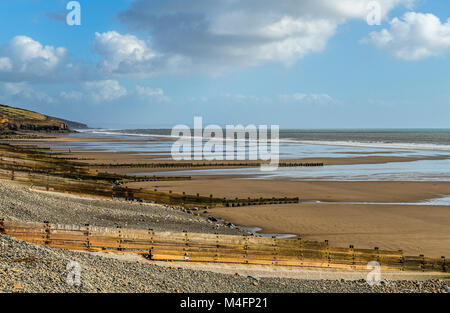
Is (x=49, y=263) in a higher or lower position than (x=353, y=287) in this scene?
higher

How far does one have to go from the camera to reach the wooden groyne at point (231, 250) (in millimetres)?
17047

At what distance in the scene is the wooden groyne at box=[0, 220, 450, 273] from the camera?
1705 centimetres

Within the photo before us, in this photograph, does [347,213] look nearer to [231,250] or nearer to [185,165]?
[231,250]

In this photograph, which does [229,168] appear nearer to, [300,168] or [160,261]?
[300,168]

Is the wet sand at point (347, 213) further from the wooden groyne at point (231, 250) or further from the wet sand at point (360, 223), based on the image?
the wooden groyne at point (231, 250)

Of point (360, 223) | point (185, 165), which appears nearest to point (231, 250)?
point (360, 223)

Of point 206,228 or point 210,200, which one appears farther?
point 210,200

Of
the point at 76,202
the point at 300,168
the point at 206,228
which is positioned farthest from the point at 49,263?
the point at 300,168

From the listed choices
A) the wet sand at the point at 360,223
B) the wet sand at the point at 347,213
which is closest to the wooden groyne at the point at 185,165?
the wet sand at the point at 347,213

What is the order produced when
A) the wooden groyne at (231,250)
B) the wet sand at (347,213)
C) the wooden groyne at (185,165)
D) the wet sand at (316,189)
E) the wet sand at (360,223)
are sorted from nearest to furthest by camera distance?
the wooden groyne at (231,250)
the wet sand at (360,223)
the wet sand at (347,213)
the wet sand at (316,189)
the wooden groyne at (185,165)

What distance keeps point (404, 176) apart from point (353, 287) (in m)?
35.3

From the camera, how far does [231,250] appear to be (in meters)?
17.6

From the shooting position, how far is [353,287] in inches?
593
